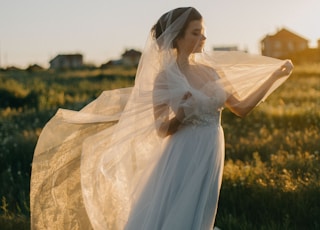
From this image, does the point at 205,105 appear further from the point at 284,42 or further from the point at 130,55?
the point at 130,55

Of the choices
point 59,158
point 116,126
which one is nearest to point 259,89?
point 116,126

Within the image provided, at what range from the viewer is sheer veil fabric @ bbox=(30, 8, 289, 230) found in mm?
3918

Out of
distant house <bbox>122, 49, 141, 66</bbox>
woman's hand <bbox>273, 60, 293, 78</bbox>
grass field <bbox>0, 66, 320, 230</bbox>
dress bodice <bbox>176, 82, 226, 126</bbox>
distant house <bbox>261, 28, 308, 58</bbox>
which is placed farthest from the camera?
distant house <bbox>122, 49, 141, 66</bbox>

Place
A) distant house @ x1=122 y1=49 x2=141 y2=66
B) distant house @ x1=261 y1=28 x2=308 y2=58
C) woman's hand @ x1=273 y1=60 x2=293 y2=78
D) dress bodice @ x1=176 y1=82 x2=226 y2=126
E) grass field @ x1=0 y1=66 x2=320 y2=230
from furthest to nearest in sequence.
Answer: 1. distant house @ x1=122 y1=49 x2=141 y2=66
2. distant house @ x1=261 y1=28 x2=308 y2=58
3. grass field @ x1=0 y1=66 x2=320 y2=230
4. woman's hand @ x1=273 y1=60 x2=293 y2=78
5. dress bodice @ x1=176 y1=82 x2=226 y2=126

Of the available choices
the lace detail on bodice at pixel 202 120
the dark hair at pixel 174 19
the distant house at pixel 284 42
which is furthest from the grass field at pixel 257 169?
the distant house at pixel 284 42

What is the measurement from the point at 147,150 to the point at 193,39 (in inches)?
34.2

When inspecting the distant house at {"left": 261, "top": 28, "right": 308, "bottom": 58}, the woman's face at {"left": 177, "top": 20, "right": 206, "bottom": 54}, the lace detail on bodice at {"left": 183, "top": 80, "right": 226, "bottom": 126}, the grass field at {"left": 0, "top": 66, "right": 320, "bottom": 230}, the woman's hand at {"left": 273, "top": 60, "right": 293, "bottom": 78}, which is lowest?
the distant house at {"left": 261, "top": 28, "right": 308, "bottom": 58}

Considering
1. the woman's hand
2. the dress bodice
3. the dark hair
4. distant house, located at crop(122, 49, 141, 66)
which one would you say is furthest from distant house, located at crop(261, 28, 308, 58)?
the dress bodice

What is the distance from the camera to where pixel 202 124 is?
3951 mm

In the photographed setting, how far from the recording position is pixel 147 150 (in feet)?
13.9

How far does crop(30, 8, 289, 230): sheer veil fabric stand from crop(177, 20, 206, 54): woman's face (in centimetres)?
7

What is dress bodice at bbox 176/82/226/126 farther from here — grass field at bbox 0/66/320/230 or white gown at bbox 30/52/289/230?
grass field at bbox 0/66/320/230

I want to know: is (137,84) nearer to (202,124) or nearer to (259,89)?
(202,124)

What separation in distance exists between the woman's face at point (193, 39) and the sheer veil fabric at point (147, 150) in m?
0.07
